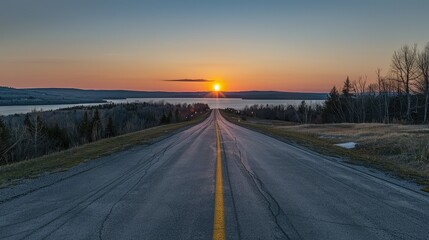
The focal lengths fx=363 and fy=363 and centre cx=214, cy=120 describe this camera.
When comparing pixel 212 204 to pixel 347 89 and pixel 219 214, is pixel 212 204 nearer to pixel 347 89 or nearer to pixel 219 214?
pixel 219 214

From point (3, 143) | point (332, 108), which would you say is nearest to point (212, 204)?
point (3, 143)

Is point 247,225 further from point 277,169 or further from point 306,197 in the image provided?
point 277,169

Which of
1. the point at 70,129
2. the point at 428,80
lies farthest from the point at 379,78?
the point at 70,129

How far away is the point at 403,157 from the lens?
14.9 metres

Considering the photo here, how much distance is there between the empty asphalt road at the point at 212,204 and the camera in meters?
5.03

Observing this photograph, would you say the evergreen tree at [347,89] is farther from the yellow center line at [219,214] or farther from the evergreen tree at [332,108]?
the yellow center line at [219,214]

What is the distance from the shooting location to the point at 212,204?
6.42 metres

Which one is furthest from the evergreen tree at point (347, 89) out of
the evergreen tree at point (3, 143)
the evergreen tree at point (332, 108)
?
the evergreen tree at point (3, 143)

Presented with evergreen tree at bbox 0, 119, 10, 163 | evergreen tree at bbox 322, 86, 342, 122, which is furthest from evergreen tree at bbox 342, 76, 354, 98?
evergreen tree at bbox 0, 119, 10, 163

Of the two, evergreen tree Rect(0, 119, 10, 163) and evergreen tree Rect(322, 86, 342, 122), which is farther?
evergreen tree Rect(322, 86, 342, 122)

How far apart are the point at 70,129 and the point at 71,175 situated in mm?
34975

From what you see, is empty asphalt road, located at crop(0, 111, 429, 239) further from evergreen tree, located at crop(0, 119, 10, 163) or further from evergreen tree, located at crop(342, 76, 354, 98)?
evergreen tree, located at crop(342, 76, 354, 98)

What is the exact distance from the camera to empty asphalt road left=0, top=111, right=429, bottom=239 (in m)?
5.03

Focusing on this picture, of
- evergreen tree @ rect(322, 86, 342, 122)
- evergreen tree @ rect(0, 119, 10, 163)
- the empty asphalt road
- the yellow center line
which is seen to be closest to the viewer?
the yellow center line
